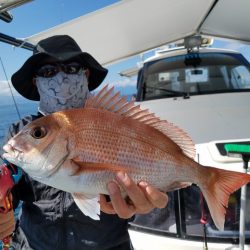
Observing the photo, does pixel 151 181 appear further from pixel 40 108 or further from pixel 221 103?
pixel 221 103

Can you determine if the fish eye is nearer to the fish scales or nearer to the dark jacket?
the fish scales

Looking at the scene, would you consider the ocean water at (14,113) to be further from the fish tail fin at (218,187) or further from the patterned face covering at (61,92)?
the fish tail fin at (218,187)

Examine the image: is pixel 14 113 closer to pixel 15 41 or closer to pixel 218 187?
pixel 15 41

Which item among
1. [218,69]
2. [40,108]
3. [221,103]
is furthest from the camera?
[218,69]

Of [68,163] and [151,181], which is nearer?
[68,163]

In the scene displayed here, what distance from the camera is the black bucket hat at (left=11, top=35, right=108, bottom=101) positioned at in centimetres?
160

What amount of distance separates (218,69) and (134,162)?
356cm

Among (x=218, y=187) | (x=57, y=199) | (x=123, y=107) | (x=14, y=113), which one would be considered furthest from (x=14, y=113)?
(x=218, y=187)

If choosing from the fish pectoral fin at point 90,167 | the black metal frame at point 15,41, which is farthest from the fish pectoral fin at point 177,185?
the black metal frame at point 15,41

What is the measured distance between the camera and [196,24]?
4703mm

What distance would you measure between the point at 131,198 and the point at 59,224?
43cm

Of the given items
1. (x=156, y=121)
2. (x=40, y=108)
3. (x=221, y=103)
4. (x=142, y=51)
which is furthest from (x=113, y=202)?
(x=142, y=51)

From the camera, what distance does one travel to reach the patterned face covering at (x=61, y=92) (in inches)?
63.1

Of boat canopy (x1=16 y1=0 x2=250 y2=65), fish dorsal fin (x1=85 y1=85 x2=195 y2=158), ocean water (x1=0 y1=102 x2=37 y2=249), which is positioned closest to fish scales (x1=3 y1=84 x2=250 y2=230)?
fish dorsal fin (x1=85 y1=85 x2=195 y2=158)
